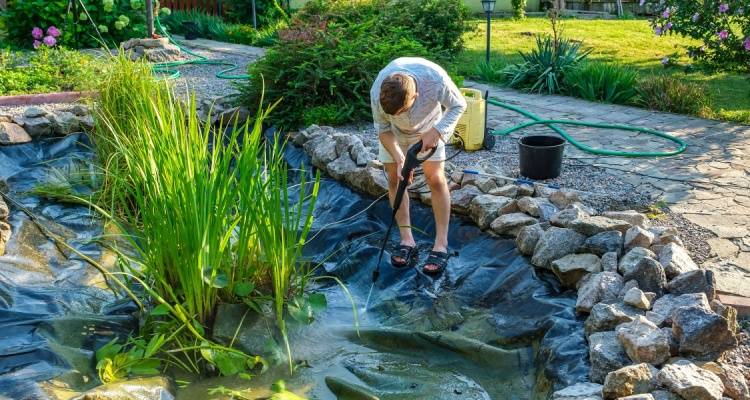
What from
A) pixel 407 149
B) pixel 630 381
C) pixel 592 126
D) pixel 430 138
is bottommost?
pixel 630 381

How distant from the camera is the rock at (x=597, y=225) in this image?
11.9 ft

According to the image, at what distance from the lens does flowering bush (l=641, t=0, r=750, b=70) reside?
7242 mm

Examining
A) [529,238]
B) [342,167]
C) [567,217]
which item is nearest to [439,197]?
[529,238]

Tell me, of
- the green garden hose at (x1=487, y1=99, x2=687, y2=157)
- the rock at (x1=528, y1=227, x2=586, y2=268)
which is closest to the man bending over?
the rock at (x1=528, y1=227, x2=586, y2=268)

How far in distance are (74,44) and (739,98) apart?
842 centimetres

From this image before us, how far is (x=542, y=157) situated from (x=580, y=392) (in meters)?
2.27

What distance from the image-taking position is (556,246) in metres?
3.61

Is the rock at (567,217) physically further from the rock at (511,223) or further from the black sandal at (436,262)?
the black sandal at (436,262)

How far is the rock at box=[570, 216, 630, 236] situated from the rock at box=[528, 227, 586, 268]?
37 millimetres

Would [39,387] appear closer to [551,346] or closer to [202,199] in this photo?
[202,199]

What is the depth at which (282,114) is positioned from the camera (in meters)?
6.62

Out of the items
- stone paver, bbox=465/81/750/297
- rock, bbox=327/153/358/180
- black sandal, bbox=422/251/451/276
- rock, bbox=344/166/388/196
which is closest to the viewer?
stone paver, bbox=465/81/750/297

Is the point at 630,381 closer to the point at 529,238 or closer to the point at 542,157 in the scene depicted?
the point at 529,238

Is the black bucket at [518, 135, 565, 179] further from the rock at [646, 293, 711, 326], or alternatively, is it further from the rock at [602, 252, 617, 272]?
the rock at [646, 293, 711, 326]
